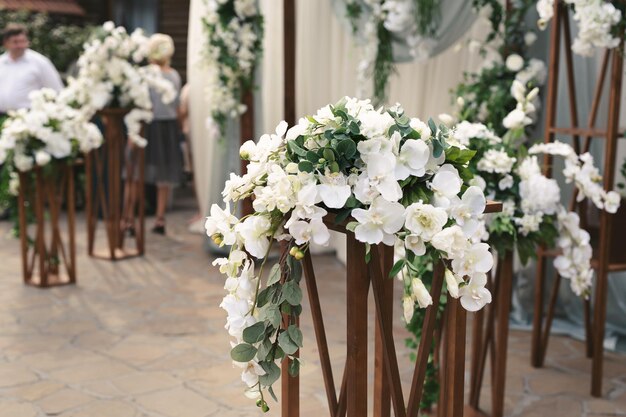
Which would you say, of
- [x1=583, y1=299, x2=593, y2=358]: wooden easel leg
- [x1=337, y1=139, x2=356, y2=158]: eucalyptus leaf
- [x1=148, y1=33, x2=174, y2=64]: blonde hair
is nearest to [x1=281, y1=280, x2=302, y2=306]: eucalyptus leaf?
[x1=337, y1=139, x2=356, y2=158]: eucalyptus leaf

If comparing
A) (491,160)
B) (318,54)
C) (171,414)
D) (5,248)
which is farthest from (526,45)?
(5,248)

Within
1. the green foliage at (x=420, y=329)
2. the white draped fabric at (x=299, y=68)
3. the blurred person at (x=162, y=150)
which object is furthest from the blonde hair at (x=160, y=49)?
the green foliage at (x=420, y=329)

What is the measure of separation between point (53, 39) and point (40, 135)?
3.86 m

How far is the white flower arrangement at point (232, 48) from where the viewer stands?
5.69 meters

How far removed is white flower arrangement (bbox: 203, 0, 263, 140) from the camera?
18.7 ft

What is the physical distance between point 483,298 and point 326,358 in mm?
462

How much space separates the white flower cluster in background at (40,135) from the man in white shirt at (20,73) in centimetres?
116

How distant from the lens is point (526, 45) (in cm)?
450

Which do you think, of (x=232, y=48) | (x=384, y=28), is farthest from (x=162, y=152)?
(x=384, y=28)

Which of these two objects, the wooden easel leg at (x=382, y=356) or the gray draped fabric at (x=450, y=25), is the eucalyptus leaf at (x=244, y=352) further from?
the gray draped fabric at (x=450, y=25)

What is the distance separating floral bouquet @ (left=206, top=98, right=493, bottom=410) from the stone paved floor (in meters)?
1.59

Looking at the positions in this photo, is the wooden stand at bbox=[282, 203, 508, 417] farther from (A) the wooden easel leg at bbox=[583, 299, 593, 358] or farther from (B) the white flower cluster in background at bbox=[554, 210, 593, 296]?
(A) the wooden easel leg at bbox=[583, 299, 593, 358]

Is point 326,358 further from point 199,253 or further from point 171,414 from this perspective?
point 199,253

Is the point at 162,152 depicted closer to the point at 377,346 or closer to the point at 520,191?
the point at 520,191
